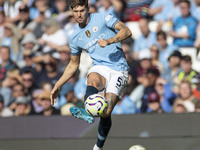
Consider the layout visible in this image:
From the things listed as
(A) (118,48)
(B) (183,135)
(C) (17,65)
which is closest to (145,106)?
(B) (183,135)

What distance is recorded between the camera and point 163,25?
919cm

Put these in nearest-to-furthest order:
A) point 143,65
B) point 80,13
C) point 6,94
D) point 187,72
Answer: point 80,13 → point 187,72 → point 143,65 → point 6,94

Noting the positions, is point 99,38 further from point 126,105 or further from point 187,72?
point 187,72

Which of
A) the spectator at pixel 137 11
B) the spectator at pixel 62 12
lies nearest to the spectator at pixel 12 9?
the spectator at pixel 62 12

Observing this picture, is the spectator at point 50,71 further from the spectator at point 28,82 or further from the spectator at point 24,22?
the spectator at point 24,22

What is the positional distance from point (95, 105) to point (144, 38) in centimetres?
398

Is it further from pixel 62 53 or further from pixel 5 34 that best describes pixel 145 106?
pixel 5 34

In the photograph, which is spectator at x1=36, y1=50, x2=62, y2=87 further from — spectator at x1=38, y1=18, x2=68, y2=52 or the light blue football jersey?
the light blue football jersey

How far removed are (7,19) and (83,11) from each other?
4782mm

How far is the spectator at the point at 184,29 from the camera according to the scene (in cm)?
890

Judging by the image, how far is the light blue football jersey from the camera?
6.16 metres

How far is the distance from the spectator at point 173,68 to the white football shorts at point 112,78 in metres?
2.67

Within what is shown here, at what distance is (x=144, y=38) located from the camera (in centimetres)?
920

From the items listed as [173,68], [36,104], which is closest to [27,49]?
[36,104]
